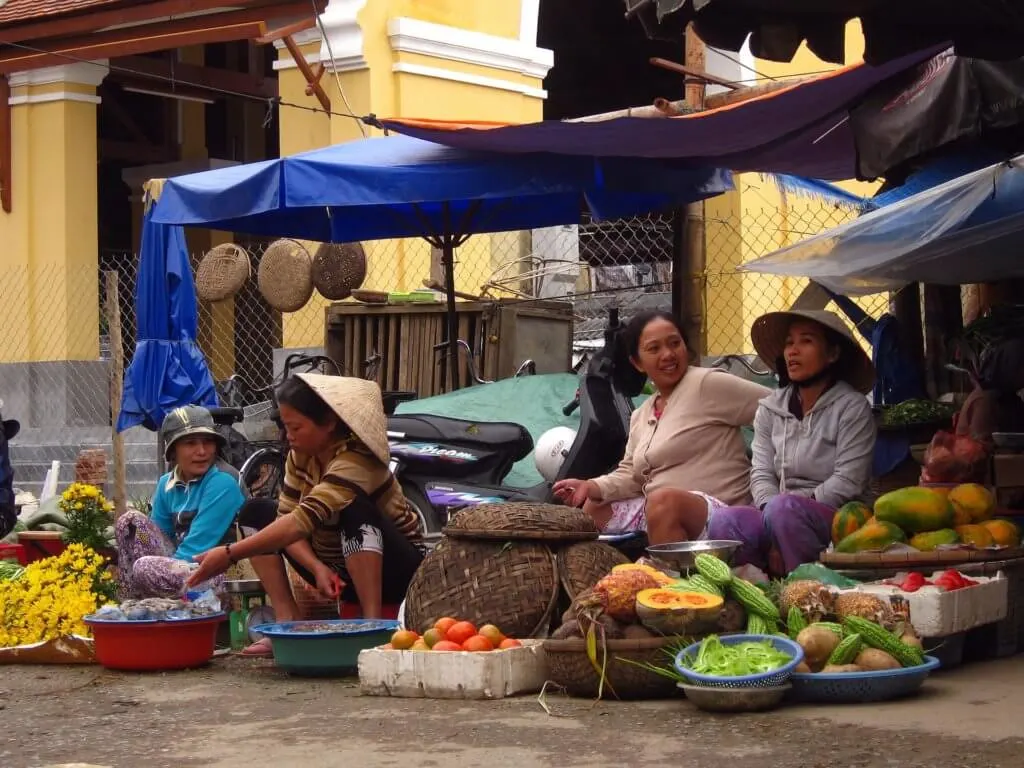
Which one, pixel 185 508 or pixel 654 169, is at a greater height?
pixel 654 169

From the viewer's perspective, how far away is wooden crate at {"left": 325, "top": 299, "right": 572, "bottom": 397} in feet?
38.0

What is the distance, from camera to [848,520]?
19.2 feet

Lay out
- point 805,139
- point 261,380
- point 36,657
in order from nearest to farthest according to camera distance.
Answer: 1. point 36,657
2. point 805,139
3. point 261,380

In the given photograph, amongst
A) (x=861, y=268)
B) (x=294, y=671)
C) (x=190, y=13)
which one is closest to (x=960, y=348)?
(x=861, y=268)

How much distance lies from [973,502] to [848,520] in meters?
0.46

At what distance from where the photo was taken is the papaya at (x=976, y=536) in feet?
Result: 19.0

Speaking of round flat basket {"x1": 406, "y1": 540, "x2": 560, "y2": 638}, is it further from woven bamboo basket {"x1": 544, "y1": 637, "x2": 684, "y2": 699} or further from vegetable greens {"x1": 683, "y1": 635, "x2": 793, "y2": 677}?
vegetable greens {"x1": 683, "y1": 635, "x2": 793, "y2": 677}

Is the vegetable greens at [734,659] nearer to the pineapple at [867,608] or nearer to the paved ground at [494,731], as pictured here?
the paved ground at [494,731]

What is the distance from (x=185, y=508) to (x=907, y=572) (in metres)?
3.15

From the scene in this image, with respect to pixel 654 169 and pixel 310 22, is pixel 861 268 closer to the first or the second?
pixel 654 169

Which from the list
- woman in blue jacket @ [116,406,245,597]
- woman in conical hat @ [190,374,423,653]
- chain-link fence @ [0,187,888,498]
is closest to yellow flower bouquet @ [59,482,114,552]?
woman in blue jacket @ [116,406,245,597]

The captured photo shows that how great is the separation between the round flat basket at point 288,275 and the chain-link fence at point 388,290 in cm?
57

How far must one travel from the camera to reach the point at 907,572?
5656 millimetres

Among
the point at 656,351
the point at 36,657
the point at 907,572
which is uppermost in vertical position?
the point at 656,351
